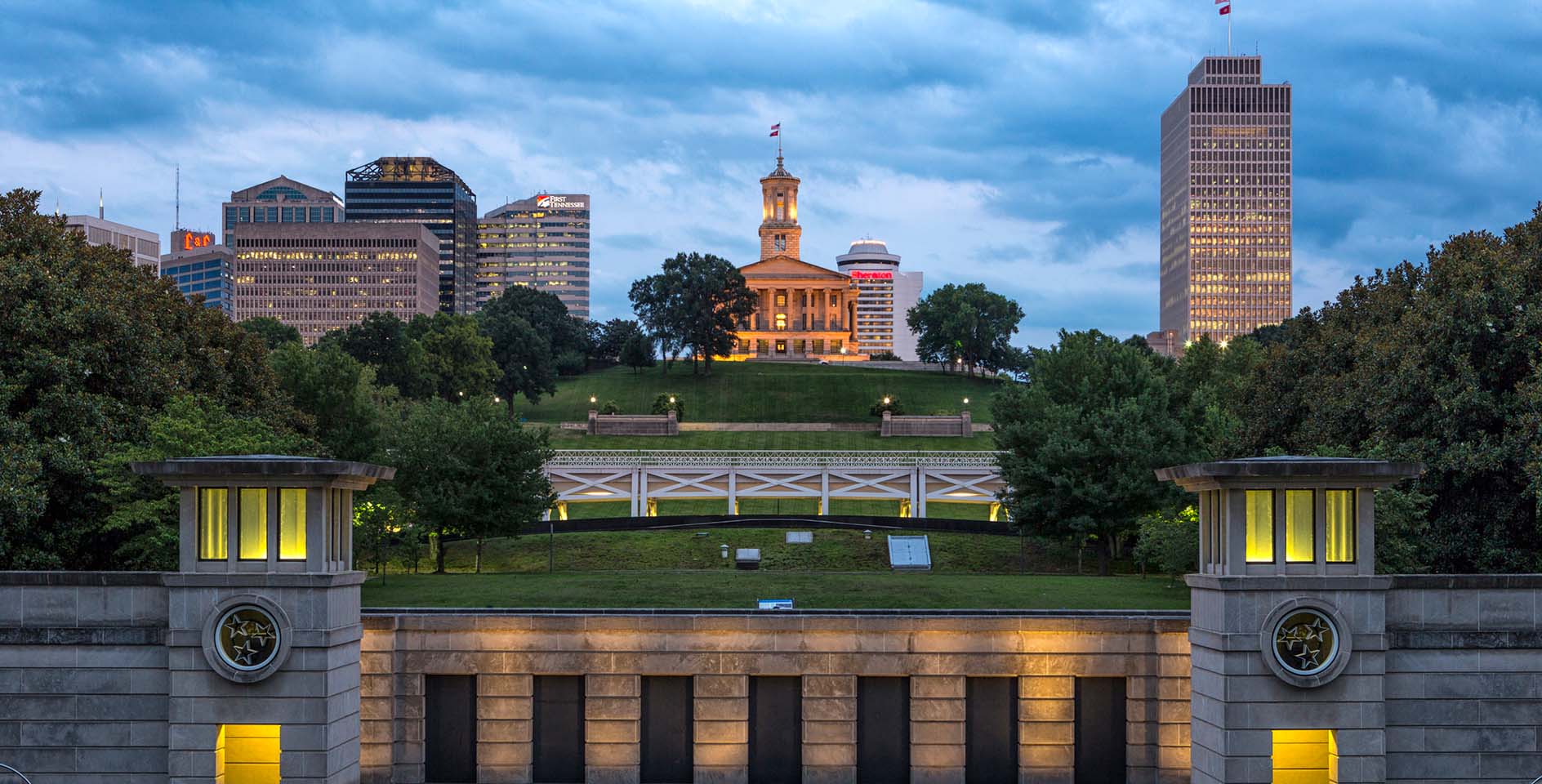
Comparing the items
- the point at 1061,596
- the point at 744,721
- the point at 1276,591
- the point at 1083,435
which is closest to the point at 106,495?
the point at 744,721

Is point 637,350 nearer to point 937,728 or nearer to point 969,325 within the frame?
point 969,325

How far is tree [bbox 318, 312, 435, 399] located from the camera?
116188 mm

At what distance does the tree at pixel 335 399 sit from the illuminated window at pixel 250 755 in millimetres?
37774

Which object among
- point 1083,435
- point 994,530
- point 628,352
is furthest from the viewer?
point 628,352

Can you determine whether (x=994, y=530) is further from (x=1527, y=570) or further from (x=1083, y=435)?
(x=1527, y=570)

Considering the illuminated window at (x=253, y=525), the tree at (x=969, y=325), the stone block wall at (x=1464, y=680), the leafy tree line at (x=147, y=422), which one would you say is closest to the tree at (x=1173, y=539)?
the stone block wall at (x=1464, y=680)

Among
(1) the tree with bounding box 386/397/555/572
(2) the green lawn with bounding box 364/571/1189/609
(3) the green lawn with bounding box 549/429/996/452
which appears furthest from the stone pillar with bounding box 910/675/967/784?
(3) the green lawn with bounding box 549/429/996/452

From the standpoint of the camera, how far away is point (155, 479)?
120 ft

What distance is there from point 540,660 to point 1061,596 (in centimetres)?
1515

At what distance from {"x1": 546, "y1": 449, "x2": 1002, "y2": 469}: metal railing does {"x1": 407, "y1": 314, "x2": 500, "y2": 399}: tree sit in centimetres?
3825

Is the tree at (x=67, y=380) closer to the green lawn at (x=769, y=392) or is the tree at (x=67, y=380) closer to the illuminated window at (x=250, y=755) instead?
the illuminated window at (x=250, y=755)

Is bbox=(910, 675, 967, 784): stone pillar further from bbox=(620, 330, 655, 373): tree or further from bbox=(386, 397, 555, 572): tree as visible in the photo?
bbox=(620, 330, 655, 373): tree

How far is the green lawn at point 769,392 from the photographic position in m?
→ 134

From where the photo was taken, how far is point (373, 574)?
1881 inches
